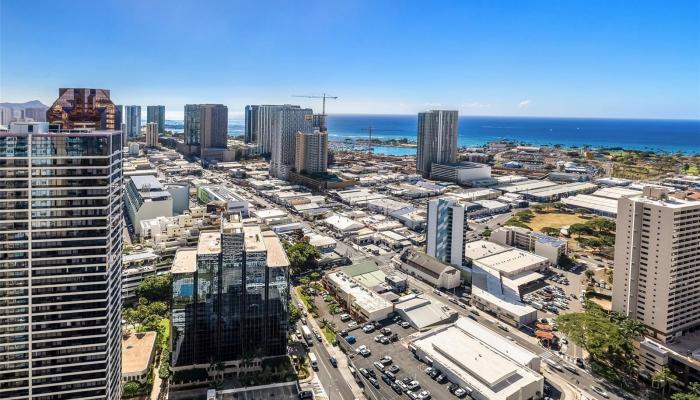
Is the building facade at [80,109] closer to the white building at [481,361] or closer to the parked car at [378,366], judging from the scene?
the parked car at [378,366]

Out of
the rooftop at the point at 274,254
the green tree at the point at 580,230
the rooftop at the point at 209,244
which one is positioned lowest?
the green tree at the point at 580,230

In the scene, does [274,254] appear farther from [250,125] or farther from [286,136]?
[250,125]

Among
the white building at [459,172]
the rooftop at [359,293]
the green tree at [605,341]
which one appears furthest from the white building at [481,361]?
the white building at [459,172]

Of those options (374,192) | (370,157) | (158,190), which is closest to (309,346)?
(158,190)

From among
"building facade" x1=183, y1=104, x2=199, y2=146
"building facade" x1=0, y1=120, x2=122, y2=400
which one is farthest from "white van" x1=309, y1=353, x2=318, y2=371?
"building facade" x1=183, y1=104, x2=199, y2=146

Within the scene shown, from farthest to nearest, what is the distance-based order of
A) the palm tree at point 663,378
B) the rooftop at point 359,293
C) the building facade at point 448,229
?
1. the building facade at point 448,229
2. the rooftop at point 359,293
3. the palm tree at point 663,378
